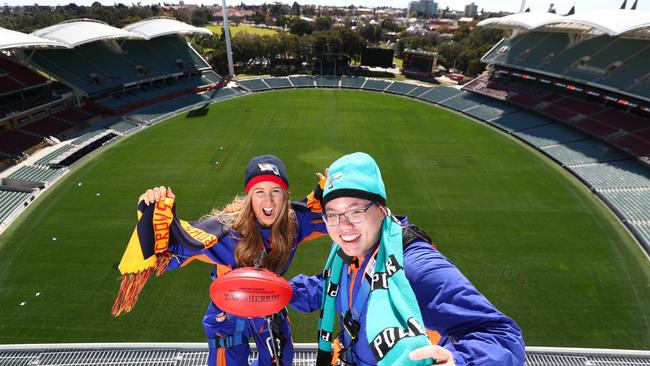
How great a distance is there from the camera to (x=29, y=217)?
18.1 metres

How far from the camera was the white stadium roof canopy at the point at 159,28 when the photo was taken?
41875 mm

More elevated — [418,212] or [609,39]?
[609,39]

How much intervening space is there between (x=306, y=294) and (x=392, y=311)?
7.07 ft

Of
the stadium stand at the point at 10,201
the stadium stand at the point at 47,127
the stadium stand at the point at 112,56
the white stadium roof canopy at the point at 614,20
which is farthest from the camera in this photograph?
the stadium stand at the point at 112,56

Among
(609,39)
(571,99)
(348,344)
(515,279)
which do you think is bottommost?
(515,279)

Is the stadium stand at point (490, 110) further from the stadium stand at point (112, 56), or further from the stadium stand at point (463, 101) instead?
the stadium stand at point (112, 56)

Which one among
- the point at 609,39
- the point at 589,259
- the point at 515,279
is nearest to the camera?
the point at 515,279

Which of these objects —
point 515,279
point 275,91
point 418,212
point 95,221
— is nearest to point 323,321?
point 515,279

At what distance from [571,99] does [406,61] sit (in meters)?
27.8

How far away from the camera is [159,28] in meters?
43.0

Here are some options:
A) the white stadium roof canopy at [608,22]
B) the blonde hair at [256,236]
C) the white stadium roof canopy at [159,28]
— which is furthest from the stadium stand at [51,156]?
the white stadium roof canopy at [608,22]

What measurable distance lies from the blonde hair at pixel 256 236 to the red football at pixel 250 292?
47 centimetres

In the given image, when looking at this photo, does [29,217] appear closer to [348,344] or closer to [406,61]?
[348,344]

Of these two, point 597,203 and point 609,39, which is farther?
point 609,39
